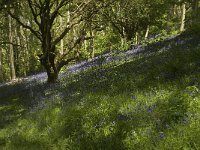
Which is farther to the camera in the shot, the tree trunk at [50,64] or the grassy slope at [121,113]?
the tree trunk at [50,64]

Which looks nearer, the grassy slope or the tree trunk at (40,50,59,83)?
the grassy slope

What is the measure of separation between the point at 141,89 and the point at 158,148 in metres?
3.36

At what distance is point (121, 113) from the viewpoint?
8.98 meters

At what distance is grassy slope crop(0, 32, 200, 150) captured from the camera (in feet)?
23.8

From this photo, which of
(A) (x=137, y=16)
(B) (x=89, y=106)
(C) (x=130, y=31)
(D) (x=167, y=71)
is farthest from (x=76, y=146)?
(C) (x=130, y=31)

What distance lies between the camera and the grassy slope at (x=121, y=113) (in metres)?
7.27

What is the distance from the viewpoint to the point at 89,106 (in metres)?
10.6

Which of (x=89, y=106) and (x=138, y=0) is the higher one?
(x=138, y=0)

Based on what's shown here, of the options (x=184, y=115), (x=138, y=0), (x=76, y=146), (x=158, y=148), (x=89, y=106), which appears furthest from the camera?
(x=138, y=0)

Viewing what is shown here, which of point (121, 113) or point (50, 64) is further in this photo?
point (50, 64)

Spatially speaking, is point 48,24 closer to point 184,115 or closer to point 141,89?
point 141,89

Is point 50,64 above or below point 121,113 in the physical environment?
below

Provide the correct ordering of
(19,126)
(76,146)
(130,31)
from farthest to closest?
(130,31)
(19,126)
(76,146)

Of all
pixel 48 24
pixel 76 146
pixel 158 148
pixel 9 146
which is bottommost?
pixel 9 146
